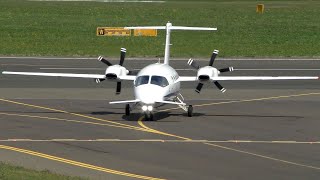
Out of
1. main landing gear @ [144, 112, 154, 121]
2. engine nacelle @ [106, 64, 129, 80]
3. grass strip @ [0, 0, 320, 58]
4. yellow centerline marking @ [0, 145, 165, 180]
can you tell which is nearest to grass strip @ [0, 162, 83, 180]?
yellow centerline marking @ [0, 145, 165, 180]

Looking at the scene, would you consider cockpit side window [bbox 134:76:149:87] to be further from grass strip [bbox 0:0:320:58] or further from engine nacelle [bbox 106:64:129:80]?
grass strip [bbox 0:0:320:58]

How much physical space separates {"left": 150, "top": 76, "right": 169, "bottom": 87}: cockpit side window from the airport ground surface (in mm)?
1982

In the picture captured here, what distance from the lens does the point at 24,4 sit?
454 ft

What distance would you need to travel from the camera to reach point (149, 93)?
157 feet

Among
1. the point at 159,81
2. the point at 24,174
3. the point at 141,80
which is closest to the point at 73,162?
the point at 24,174

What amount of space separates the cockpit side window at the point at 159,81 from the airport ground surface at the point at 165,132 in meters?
1.98

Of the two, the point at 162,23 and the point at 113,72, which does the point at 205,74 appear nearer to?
the point at 113,72

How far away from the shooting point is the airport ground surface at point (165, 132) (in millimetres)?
36875

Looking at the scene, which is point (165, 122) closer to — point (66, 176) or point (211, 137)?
point (211, 137)

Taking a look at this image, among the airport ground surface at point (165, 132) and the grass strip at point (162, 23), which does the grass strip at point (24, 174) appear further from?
the grass strip at point (162, 23)

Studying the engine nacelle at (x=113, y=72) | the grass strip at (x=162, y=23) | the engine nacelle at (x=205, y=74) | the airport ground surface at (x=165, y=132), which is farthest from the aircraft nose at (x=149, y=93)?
the grass strip at (x=162, y=23)

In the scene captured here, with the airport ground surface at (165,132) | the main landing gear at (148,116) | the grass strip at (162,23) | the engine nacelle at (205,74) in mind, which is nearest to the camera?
the airport ground surface at (165,132)

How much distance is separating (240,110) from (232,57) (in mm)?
32104

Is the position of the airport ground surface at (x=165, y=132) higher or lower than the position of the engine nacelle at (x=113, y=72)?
lower
